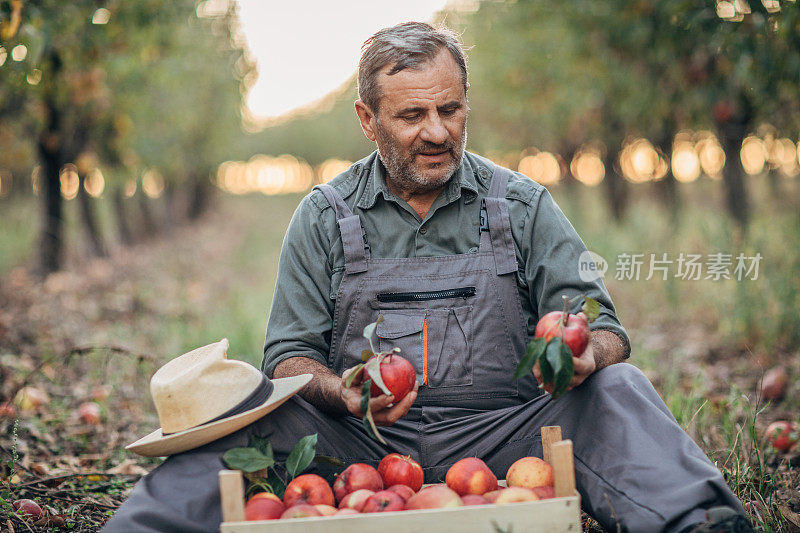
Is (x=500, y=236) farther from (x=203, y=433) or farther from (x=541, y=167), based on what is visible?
(x=541, y=167)

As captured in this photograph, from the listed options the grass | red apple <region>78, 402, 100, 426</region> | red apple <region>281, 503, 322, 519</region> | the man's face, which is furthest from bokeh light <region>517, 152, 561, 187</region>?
red apple <region>281, 503, 322, 519</region>

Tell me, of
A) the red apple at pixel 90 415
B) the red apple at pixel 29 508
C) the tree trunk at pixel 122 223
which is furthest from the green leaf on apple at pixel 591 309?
the tree trunk at pixel 122 223

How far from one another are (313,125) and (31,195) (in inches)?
→ 1610

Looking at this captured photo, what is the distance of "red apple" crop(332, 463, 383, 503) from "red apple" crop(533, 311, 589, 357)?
2.35 feet

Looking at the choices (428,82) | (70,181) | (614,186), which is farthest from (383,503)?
(614,186)

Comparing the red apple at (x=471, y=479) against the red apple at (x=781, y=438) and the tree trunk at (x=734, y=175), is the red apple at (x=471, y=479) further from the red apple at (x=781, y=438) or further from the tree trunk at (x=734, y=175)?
the tree trunk at (x=734, y=175)

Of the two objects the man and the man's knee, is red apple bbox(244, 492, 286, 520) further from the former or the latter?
the man's knee

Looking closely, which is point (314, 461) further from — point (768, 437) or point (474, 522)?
point (768, 437)

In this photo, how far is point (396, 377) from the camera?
2.48 meters

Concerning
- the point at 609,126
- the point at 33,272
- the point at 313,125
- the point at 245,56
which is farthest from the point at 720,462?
the point at 313,125

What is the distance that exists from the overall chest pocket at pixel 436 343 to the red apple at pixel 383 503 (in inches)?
25.8

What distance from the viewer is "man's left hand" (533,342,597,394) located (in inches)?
95.1

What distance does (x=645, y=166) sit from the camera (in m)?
19.8

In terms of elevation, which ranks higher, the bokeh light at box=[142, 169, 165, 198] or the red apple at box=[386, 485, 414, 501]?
the bokeh light at box=[142, 169, 165, 198]
